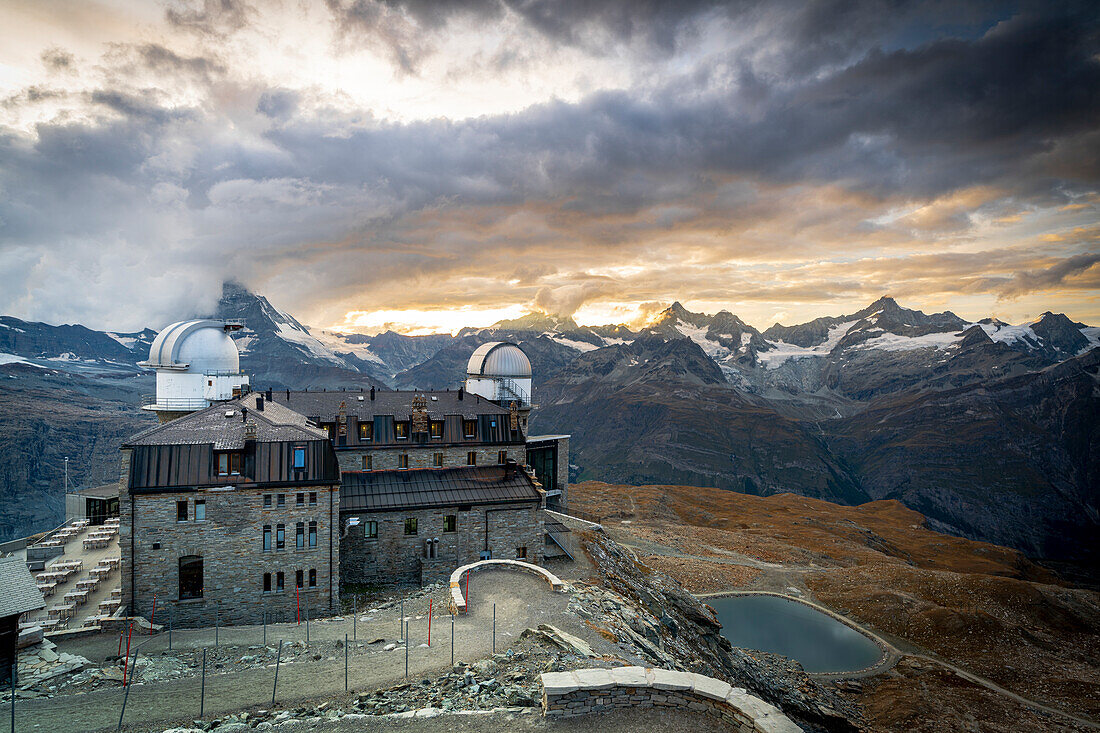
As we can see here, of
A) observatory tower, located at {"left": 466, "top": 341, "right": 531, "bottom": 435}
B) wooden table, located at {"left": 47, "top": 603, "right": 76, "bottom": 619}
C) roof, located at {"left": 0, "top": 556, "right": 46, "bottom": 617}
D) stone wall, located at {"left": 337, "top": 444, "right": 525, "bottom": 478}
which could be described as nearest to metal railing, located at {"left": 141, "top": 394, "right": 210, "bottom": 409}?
stone wall, located at {"left": 337, "top": 444, "right": 525, "bottom": 478}

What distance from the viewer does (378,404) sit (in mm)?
54438

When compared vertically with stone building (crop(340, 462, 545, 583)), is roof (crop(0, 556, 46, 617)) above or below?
above

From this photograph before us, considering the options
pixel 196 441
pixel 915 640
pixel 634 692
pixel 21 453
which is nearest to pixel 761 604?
pixel 915 640

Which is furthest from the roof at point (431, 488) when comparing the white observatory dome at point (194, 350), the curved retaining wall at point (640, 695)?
the curved retaining wall at point (640, 695)

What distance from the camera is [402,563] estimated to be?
4444cm

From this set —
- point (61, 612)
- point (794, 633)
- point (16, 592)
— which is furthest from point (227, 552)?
point (794, 633)

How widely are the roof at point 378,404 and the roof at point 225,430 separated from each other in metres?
9.07

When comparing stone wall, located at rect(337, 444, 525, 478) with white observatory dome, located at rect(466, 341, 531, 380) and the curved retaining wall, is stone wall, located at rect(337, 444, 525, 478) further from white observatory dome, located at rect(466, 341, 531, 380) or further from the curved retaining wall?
the curved retaining wall

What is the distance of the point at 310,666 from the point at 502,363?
4277 cm

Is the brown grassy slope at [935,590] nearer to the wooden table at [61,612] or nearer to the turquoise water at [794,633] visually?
the turquoise water at [794,633]

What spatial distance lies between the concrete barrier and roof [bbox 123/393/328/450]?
13.7m

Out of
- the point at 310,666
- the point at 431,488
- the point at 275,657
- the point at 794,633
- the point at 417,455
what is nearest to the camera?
the point at 310,666

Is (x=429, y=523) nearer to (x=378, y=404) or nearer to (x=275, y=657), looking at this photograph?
(x=378, y=404)

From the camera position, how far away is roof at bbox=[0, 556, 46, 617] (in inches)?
819
